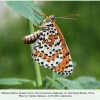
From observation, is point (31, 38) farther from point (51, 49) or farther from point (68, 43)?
point (68, 43)

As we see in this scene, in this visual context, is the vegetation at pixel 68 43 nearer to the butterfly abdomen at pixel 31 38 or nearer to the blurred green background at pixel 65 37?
the blurred green background at pixel 65 37

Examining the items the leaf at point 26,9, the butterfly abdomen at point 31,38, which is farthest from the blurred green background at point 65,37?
the leaf at point 26,9

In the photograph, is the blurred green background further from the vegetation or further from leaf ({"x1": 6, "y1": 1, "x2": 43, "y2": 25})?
leaf ({"x1": 6, "y1": 1, "x2": 43, "y2": 25})

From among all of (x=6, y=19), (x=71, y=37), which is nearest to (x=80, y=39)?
(x=71, y=37)

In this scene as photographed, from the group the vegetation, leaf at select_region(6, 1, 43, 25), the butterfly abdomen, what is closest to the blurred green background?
the vegetation

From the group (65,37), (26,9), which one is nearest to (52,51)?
(65,37)

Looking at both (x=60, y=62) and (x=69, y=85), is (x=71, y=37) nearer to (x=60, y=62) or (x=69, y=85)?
(x=60, y=62)
